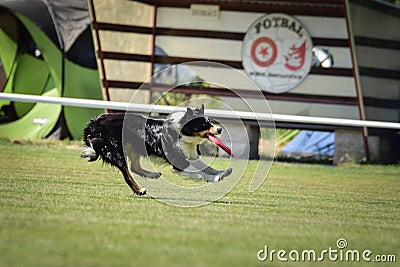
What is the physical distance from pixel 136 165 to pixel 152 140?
0.36 meters

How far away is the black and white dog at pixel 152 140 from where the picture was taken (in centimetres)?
590

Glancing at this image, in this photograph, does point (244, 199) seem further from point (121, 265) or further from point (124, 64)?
point (124, 64)

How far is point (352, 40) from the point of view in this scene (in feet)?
38.7

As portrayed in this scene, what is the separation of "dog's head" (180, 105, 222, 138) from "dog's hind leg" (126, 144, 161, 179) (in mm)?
493

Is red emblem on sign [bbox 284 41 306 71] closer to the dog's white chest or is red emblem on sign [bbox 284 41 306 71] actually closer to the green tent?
the green tent

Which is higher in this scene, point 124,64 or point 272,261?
point 124,64

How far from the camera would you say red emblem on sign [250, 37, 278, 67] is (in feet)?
41.3

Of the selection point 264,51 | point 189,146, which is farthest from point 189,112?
point 264,51

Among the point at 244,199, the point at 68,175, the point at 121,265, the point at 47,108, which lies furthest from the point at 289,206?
the point at 47,108

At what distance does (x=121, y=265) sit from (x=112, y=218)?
1.54 metres

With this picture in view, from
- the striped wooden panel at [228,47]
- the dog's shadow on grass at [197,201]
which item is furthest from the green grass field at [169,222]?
the striped wooden panel at [228,47]

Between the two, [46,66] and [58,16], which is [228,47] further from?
[46,66]

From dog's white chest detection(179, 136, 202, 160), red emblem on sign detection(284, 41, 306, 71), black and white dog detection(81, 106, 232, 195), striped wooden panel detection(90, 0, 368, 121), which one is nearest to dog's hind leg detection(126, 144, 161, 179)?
black and white dog detection(81, 106, 232, 195)


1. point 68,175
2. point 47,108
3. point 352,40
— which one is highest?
point 352,40
